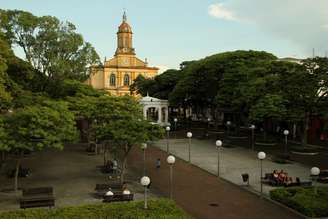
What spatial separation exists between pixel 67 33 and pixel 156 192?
80.0 ft

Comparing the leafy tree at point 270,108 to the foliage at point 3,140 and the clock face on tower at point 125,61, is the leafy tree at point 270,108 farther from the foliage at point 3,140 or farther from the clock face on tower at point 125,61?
the clock face on tower at point 125,61

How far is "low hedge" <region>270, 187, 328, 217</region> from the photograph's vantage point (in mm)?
17484

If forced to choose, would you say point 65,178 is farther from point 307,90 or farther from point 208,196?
point 307,90

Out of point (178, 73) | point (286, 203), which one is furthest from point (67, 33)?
point (178, 73)

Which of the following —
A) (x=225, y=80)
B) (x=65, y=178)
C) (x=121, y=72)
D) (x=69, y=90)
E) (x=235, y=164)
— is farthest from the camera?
(x=121, y=72)

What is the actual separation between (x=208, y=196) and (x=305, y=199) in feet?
16.6

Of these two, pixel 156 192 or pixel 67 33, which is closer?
pixel 156 192

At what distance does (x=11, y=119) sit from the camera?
22.3m

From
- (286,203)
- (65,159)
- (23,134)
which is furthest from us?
(65,159)

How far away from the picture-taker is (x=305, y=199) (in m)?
18.7

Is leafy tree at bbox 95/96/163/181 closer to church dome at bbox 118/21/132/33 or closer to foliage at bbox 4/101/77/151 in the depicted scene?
foliage at bbox 4/101/77/151

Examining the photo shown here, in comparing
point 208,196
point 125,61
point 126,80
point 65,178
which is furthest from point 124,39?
point 208,196

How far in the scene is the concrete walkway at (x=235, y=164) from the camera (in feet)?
87.0

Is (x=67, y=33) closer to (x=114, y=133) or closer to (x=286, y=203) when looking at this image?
(x=114, y=133)
